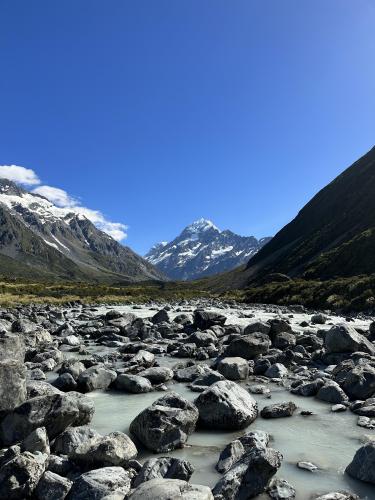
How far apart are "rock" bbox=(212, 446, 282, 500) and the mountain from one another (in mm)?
69494

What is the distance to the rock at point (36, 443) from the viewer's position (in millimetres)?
9453

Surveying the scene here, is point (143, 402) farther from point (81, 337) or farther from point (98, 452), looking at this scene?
point (81, 337)

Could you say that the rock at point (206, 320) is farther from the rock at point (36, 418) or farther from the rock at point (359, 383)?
the rock at point (36, 418)

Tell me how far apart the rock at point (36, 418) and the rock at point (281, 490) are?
16.3 feet

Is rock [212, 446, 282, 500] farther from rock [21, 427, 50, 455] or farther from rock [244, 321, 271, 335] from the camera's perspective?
rock [244, 321, 271, 335]

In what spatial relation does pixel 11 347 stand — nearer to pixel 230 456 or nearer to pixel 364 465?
pixel 230 456

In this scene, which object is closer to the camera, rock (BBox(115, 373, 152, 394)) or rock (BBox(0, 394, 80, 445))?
rock (BBox(0, 394, 80, 445))

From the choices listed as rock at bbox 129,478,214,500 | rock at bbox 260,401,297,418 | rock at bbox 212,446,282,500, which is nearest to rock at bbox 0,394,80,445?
rock at bbox 129,478,214,500

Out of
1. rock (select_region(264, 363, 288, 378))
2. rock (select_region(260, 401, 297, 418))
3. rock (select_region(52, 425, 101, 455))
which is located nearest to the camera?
rock (select_region(52, 425, 101, 455))

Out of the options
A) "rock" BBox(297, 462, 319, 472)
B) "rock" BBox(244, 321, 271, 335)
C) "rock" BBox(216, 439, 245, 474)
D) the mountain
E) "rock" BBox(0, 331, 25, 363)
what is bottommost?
"rock" BBox(297, 462, 319, 472)

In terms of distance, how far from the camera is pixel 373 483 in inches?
352

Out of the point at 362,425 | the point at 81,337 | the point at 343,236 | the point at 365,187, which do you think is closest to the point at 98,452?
the point at 362,425

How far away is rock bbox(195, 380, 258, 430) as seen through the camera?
12.0 meters

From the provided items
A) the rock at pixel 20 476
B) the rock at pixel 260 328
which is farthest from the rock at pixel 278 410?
the rock at pixel 260 328
